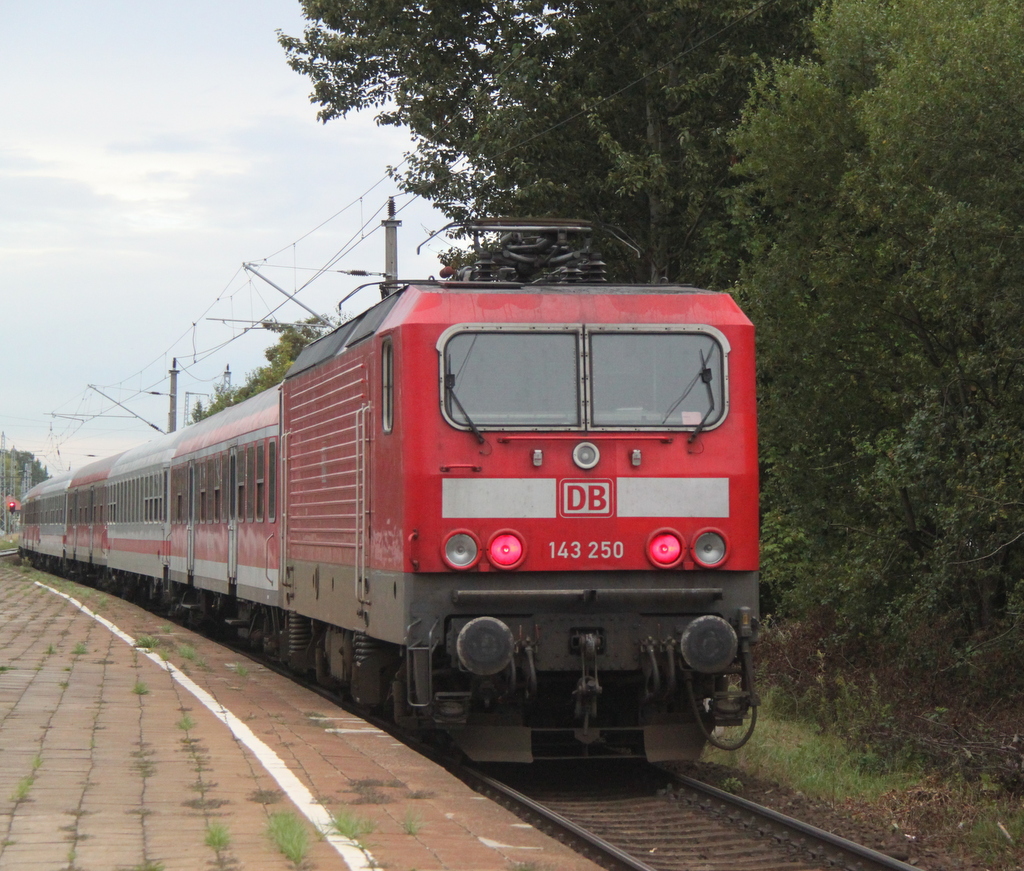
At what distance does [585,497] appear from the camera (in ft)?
29.9

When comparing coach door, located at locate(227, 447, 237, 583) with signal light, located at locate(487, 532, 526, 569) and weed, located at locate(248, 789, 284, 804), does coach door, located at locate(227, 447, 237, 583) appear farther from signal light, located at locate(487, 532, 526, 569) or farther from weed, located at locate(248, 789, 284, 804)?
weed, located at locate(248, 789, 284, 804)

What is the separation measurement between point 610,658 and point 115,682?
5.78m

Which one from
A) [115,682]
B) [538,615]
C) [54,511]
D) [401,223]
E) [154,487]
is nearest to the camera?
[538,615]

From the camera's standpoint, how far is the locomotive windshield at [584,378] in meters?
9.19

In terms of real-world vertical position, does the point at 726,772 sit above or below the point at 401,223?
below

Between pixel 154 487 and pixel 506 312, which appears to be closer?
pixel 506 312

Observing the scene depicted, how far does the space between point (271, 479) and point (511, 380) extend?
6.70 metres

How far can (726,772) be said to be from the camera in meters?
10.0

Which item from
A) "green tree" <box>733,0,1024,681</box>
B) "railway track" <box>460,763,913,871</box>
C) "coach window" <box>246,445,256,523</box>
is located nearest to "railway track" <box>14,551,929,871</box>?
"railway track" <box>460,763,913,871</box>

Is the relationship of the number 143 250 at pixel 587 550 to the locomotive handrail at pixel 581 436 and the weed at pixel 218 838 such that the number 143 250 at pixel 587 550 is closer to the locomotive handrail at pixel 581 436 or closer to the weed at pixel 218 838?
the locomotive handrail at pixel 581 436

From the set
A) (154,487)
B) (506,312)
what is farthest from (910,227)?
(154,487)

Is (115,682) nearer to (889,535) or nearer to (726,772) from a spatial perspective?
(726,772)

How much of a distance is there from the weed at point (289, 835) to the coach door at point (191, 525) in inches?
628

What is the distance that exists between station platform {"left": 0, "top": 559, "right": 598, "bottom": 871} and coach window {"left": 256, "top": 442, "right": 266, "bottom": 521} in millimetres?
3097
